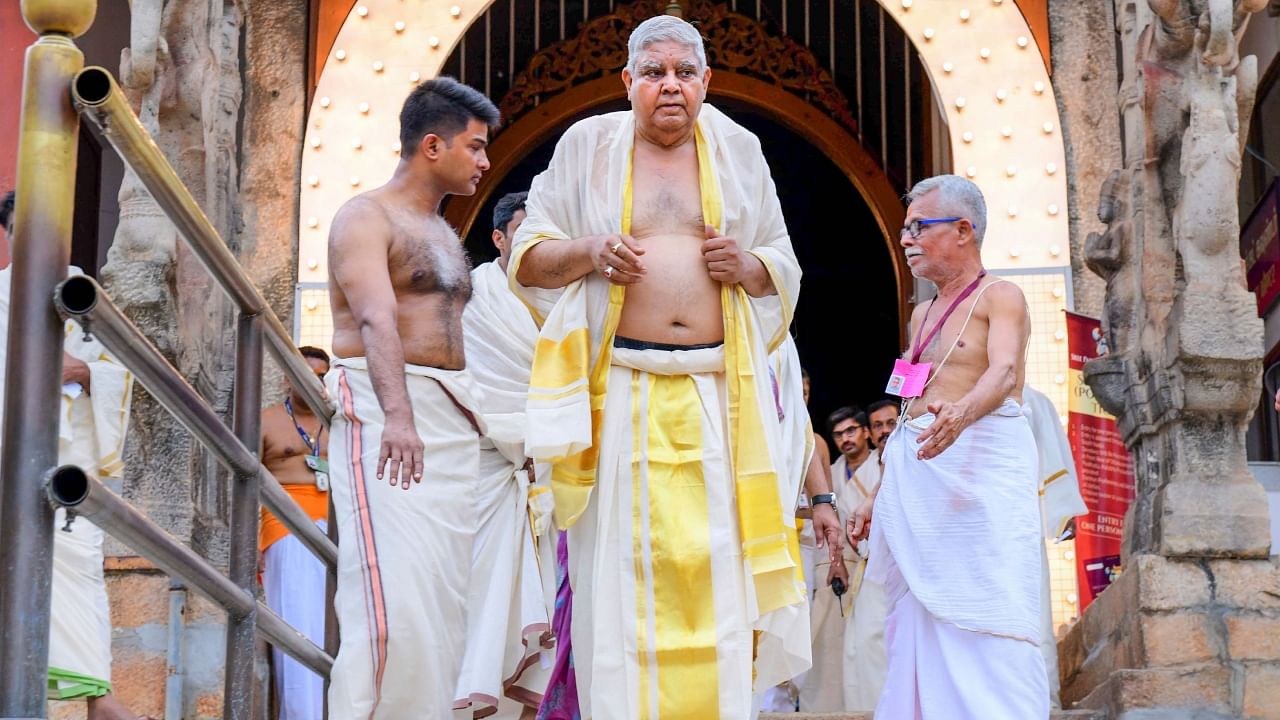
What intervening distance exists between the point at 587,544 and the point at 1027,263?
476 centimetres

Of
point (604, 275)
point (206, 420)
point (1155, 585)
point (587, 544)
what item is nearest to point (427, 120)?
point (604, 275)

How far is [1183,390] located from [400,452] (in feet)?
12.7

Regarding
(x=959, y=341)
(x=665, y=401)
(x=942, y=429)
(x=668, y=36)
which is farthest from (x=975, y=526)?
(x=668, y=36)

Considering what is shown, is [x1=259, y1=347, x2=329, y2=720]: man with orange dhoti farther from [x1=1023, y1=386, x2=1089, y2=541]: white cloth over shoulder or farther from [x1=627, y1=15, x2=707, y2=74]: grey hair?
[x1=1023, y1=386, x2=1089, y2=541]: white cloth over shoulder

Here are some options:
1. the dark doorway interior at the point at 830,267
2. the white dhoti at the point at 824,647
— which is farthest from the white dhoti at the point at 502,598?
the dark doorway interior at the point at 830,267

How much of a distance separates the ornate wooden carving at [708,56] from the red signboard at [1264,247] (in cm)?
294

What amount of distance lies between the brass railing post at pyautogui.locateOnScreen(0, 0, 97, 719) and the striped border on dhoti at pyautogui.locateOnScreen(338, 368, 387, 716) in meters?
1.98

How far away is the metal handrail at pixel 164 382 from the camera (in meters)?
2.92

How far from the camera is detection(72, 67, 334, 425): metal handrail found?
302 centimetres

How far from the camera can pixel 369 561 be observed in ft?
15.8

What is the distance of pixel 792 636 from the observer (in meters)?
4.82

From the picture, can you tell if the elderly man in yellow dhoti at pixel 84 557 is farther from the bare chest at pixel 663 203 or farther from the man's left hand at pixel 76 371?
the bare chest at pixel 663 203

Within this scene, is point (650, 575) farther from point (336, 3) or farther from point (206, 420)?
point (336, 3)

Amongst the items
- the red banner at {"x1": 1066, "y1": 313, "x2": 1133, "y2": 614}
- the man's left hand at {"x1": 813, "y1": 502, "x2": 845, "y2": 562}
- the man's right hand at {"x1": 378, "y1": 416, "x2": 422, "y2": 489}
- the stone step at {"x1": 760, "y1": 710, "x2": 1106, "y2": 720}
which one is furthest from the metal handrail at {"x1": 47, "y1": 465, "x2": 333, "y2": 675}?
the red banner at {"x1": 1066, "y1": 313, "x2": 1133, "y2": 614}
